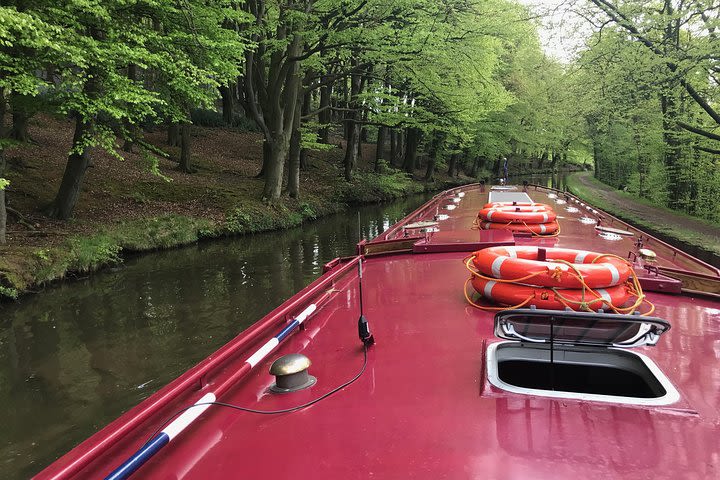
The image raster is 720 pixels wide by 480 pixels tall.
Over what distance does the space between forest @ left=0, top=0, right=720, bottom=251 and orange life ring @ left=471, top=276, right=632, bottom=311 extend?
245 inches

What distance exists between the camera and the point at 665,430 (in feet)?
6.76

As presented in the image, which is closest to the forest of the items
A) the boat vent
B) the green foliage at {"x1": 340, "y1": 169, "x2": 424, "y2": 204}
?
the green foliage at {"x1": 340, "y1": 169, "x2": 424, "y2": 204}

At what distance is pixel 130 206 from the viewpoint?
1268 cm

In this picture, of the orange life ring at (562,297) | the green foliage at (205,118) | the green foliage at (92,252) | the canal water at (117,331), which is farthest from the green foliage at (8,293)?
the green foliage at (205,118)

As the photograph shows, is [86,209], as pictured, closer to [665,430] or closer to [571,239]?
[571,239]

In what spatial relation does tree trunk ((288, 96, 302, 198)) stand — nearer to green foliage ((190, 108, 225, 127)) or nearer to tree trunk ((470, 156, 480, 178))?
green foliage ((190, 108, 225, 127))

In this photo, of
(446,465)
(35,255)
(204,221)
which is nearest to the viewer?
(446,465)

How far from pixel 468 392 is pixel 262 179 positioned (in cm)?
1748

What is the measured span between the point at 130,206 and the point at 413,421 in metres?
12.5

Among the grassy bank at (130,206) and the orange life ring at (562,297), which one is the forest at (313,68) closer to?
the grassy bank at (130,206)

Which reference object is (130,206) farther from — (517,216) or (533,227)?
(533,227)

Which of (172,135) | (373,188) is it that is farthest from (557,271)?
(172,135)

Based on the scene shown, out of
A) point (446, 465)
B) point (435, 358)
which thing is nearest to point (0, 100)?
point (435, 358)

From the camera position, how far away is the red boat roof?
1.89 meters
